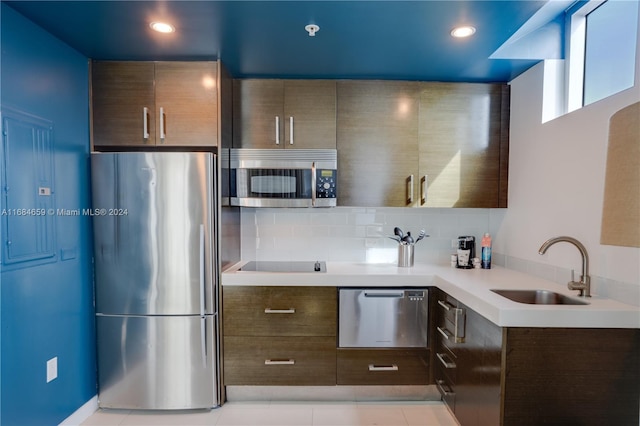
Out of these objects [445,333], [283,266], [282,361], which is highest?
[283,266]

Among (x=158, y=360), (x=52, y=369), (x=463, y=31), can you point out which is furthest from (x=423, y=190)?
(x=52, y=369)

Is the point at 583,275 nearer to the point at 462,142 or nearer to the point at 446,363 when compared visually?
the point at 446,363

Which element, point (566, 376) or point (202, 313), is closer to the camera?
point (566, 376)

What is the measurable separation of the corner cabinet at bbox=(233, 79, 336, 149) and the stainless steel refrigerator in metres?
0.42

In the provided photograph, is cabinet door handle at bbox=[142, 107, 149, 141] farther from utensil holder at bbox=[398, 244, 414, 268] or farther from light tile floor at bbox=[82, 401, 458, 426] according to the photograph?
utensil holder at bbox=[398, 244, 414, 268]

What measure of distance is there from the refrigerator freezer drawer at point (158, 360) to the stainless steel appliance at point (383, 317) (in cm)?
88

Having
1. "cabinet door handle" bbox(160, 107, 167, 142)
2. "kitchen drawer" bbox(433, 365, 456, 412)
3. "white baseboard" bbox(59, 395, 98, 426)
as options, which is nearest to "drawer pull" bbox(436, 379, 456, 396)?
"kitchen drawer" bbox(433, 365, 456, 412)

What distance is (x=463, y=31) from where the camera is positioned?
1689mm

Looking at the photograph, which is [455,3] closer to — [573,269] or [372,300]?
[573,269]

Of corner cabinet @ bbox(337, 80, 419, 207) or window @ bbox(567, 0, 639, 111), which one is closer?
window @ bbox(567, 0, 639, 111)

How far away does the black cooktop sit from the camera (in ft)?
7.74

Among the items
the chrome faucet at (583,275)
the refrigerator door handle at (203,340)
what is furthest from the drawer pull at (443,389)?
the refrigerator door handle at (203,340)

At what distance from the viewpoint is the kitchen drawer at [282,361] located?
212 centimetres

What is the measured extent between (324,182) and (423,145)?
2.63 ft
